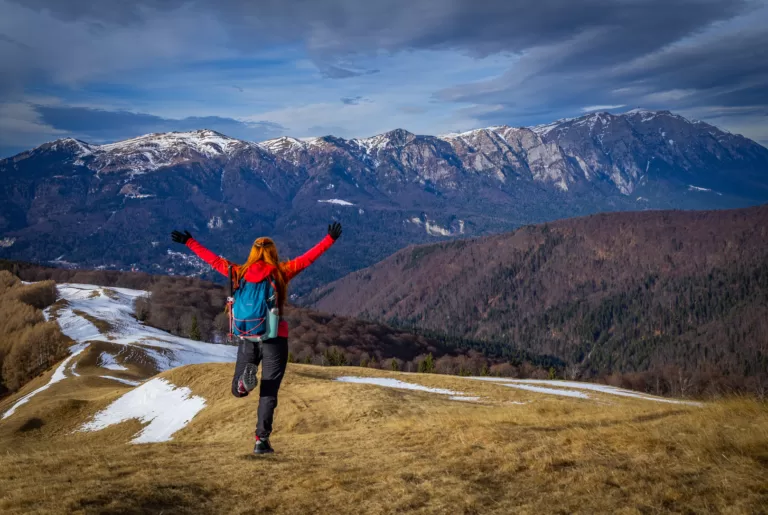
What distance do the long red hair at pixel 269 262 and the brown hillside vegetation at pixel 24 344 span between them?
94742 millimetres

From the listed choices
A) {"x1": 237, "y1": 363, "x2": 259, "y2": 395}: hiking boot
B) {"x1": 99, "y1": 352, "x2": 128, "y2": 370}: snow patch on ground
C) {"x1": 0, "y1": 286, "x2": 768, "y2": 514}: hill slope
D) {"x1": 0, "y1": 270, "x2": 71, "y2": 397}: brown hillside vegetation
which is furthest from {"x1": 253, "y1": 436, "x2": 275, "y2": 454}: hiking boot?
{"x1": 0, "y1": 270, "x2": 71, "y2": 397}: brown hillside vegetation

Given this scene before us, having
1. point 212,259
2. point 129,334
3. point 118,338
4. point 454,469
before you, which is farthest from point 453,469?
point 129,334

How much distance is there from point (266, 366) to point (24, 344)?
336 ft

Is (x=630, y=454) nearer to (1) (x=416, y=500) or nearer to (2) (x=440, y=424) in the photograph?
(1) (x=416, y=500)

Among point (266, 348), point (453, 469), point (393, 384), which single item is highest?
point (266, 348)

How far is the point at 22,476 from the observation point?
929cm

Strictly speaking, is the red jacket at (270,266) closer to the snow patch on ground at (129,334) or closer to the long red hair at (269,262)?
the long red hair at (269,262)

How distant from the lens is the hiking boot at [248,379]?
10.9 m

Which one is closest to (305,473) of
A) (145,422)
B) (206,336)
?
(145,422)

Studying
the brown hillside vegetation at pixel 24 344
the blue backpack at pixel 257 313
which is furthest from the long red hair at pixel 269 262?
the brown hillside vegetation at pixel 24 344

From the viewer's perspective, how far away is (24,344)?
3632 inches

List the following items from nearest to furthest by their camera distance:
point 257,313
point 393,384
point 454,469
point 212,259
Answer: point 454,469
point 257,313
point 212,259
point 393,384

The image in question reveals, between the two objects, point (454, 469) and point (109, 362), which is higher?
point (454, 469)

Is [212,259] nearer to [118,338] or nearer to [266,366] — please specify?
[266,366]
